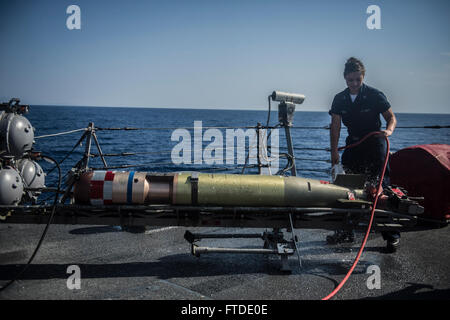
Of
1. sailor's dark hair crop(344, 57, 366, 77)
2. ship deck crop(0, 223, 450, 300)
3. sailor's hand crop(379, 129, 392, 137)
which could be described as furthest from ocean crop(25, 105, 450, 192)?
sailor's hand crop(379, 129, 392, 137)

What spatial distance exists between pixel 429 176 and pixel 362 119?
74.5 inches

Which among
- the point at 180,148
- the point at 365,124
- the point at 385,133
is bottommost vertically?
the point at 180,148

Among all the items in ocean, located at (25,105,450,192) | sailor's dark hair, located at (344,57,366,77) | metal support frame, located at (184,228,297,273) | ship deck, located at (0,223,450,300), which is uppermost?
sailor's dark hair, located at (344,57,366,77)

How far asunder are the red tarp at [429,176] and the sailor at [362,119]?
4.00 ft

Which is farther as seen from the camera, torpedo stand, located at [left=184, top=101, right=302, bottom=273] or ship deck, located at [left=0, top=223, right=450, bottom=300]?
torpedo stand, located at [left=184, top=101, right=302, bottom=273]

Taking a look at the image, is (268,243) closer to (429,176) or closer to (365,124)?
(365,124)

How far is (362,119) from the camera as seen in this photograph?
4848 millimetres

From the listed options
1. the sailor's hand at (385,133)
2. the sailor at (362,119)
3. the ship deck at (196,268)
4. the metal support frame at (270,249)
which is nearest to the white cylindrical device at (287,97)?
the sailor at (362,119)

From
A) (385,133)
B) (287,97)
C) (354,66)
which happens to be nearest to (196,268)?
(385,133)

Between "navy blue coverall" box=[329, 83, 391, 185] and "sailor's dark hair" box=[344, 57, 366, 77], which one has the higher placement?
"sailor's dark hair" box=[344, 57, 366, 77]

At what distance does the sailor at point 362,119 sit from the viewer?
15.5 ft

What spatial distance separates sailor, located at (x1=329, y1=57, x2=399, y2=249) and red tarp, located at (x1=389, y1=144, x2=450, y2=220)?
48.0 inches

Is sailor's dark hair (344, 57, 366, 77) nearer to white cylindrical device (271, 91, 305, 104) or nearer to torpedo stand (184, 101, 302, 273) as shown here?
white cylindrical device (271, 91, 305, 104)

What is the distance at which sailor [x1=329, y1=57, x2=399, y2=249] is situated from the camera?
4730mm
